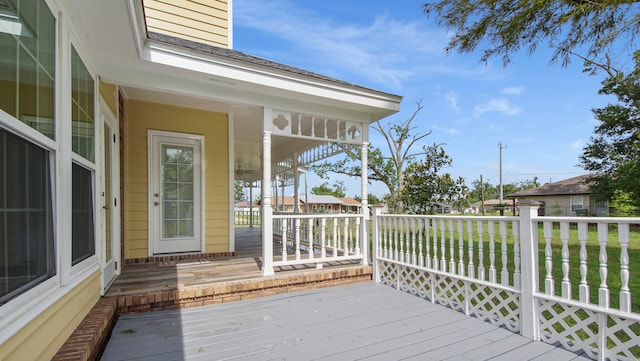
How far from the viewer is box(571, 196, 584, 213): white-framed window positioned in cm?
2554

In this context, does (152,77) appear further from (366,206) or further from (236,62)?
(366,206)

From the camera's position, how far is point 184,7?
579 centimetres

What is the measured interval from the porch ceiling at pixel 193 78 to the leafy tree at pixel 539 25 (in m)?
1.28

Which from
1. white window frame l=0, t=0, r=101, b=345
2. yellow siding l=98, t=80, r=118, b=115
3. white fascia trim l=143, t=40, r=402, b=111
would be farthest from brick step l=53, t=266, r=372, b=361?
white fascia trim l=143, t=40, r=402, b=111

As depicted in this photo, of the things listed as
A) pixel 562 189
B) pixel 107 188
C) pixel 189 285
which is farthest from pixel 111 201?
pixel 562 189

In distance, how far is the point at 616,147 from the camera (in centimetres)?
1689

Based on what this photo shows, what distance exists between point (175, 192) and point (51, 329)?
3.41 meters

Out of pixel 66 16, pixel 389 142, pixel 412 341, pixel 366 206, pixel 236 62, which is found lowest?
pixel 412 341

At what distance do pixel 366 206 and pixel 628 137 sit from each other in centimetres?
1931

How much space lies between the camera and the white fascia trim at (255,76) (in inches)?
127

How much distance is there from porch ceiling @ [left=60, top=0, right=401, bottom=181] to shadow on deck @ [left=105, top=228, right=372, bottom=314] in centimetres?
219

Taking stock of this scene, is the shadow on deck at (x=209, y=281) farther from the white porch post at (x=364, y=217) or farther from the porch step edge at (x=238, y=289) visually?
the white porch post at (x=364, y=217)

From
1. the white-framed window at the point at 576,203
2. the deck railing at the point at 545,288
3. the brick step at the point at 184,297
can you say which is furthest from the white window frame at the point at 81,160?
the white-framed window at the point at 576,203

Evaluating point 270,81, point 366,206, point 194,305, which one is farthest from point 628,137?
point 194,305
